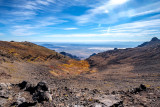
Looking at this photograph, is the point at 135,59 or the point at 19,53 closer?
the point at 19,53

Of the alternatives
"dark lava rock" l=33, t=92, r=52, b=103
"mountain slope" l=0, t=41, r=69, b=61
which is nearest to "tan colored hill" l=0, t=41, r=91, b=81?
"mountain slope" l=0, t=41, r=69, b=61

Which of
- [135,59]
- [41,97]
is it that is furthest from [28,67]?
[135,59]

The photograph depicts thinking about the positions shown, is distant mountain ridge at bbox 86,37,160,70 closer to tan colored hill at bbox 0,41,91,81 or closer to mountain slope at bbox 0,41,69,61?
tan colored hill at bbox 0,41,91,81

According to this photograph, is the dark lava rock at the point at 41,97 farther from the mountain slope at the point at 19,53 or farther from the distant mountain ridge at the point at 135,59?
the distant mountain ridge at the point at 135,59

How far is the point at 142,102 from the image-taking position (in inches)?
510

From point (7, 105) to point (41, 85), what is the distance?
14.5ft

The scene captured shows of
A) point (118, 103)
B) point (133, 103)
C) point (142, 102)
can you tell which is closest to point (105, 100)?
point (118, 103)

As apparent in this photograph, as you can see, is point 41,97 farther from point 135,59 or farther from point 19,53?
point 135,59

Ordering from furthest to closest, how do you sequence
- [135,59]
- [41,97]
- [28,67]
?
[135,59]
[28,67]
[41,97]

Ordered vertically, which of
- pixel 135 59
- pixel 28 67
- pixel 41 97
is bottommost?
pixel 28 67

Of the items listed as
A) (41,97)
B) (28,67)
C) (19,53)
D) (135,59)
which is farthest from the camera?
(135,59)

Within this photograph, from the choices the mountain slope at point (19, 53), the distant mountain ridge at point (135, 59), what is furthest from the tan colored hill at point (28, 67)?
the distant mountain ridge at point (135, 59)

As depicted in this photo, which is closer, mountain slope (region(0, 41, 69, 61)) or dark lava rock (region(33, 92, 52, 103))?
dark lava rock (region(33, 92, 52, 103))

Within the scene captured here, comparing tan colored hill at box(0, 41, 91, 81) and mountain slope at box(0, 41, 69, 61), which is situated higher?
mountain slope at box(0, 41, 69, 61)
